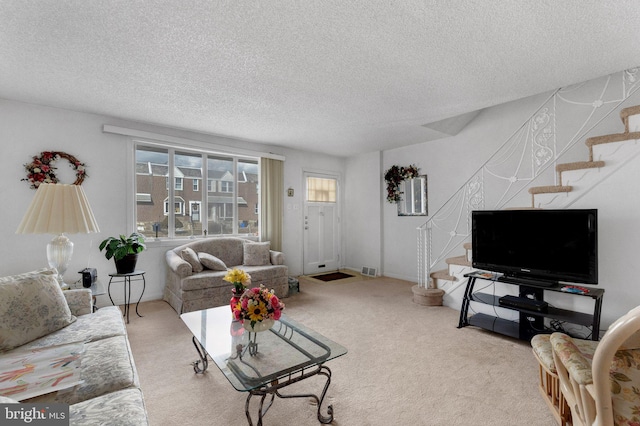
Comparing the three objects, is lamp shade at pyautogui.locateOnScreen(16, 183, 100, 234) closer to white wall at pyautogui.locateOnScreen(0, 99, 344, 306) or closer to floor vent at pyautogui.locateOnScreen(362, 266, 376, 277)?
white wall at pyautogui.locateOnScreen(0, 99, 344, 306)

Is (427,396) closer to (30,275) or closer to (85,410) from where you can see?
(85,410)

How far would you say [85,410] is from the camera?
118cm

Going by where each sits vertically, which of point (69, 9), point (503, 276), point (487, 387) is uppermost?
point (69, 9)

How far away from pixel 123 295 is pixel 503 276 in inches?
183

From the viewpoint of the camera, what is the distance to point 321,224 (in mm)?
6320

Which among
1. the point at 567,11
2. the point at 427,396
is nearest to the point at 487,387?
the point at 427,396

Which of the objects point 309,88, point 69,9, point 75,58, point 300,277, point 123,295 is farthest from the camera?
point 300,277

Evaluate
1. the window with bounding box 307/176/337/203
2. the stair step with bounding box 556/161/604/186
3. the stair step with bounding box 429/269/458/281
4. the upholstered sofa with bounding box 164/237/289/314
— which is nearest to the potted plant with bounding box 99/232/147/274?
the upholstered sofa with bounding box 164/237/289/314

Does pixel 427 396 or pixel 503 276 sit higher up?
pixel 503 276

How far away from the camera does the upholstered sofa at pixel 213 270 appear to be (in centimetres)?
361

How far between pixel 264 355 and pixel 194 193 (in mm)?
3485

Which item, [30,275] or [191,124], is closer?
[30,275]

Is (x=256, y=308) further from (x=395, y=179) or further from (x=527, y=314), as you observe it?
(x=395, y=179)

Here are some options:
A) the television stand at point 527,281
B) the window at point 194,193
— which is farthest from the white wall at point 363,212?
the television stand at point 527,281
